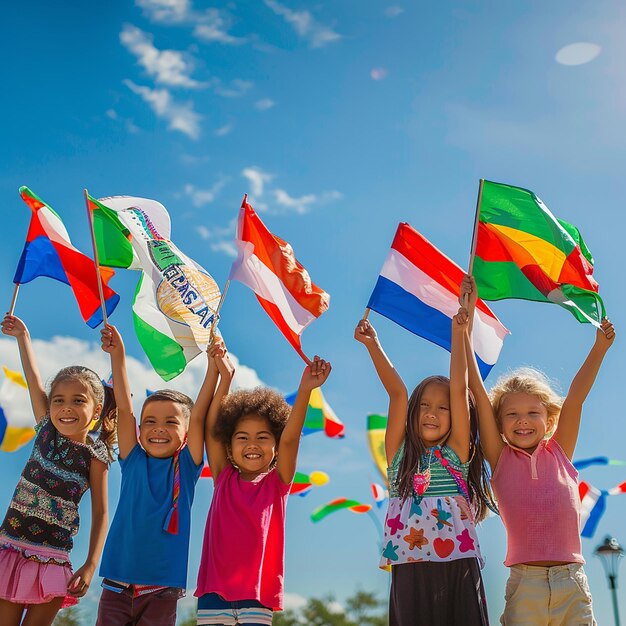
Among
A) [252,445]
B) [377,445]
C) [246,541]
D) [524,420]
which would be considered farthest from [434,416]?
[377,445]

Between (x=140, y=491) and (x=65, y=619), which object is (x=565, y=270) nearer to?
(x=140, y=491)

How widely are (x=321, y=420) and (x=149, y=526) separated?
22.9ft

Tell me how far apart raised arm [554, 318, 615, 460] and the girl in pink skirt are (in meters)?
2.90

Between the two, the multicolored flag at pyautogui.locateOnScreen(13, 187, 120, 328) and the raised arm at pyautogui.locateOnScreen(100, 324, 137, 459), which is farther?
the multicolored flag at pyautogui.locateOnScreen(13, 187, 120, 328)

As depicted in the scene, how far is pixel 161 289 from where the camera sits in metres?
6.04

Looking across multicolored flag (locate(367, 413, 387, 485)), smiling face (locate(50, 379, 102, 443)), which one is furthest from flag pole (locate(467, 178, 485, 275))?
multicolored flag (locate(367, 413, 387, 485))

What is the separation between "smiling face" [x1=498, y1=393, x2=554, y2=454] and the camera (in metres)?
5.16

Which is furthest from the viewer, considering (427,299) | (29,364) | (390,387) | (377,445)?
(377,445)

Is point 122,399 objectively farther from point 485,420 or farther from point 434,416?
point 485,420

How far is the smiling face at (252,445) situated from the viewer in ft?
16.7

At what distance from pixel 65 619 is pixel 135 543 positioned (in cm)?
933

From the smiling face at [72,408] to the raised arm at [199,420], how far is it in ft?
2.47

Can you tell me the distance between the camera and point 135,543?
16.1 feet

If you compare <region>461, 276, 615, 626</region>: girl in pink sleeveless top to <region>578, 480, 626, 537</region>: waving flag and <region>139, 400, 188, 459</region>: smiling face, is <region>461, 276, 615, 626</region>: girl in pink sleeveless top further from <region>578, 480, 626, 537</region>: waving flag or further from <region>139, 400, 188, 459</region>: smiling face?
<region>578, 480, 626, 537</region>: waving flag
